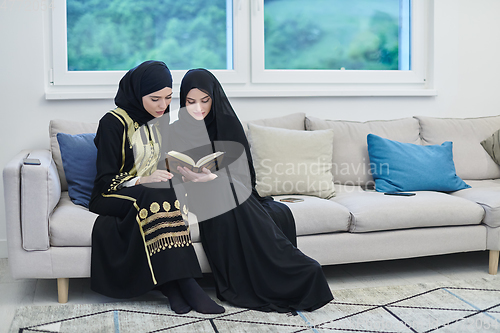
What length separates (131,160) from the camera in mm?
2121

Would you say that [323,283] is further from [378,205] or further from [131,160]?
[131,160]

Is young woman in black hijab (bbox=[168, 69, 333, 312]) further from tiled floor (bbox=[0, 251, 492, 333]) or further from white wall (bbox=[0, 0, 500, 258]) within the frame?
white wall (bbox=[0, 0, 500, 258])

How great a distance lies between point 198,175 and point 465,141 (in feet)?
6.35

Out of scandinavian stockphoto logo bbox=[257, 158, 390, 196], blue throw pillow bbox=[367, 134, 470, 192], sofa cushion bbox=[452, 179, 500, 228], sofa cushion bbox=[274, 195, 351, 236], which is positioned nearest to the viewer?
sofa cushion bbox=[274, 195, 351, 236]

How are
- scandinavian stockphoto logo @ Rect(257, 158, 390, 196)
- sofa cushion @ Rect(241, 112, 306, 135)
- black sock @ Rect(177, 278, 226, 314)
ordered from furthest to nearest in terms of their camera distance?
sofa cushion @ Rect(241, 112, 306, 135), scandinavian stockphoto logo @ Rect(257, 158, 390, 196), black sock @ Rect(177, 278, 226, 314)

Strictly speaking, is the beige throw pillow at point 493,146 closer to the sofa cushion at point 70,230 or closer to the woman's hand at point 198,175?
the woman's hand at point 198,175

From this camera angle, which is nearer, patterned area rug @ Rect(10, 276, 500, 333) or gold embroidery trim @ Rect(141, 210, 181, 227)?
patterned area rug @ Rect(10, 276, 500, 333)

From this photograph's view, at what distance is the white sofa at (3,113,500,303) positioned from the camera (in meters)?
1.92

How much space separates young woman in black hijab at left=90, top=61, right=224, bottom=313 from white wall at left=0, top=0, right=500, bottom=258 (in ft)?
2.83

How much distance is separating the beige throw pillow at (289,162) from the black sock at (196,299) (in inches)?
31.4

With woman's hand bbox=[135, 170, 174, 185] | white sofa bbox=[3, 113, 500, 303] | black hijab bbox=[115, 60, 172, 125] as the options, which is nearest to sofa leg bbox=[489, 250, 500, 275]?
white sofa bbox=[3, 113, 500, 303]

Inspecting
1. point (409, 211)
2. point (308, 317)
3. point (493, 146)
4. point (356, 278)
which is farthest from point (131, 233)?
point (493, 146)

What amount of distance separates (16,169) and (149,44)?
1.39m

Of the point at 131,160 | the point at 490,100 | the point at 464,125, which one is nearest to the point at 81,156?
the point at 131,160
